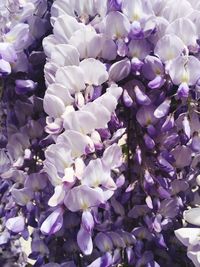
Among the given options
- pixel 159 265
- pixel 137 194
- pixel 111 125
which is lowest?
pixel 159 265

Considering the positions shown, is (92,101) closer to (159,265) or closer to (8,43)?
(8,43)

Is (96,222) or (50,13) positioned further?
(50,13)

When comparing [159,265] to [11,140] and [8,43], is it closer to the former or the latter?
[11,140]

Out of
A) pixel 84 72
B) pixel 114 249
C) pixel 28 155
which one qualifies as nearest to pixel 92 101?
pixel 84 72

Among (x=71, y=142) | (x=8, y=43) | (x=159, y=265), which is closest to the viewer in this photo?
(x=71, y=142)

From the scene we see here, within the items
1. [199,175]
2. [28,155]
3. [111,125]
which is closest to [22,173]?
[28,155]

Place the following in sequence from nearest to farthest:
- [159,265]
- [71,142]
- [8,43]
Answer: [71,142] → [8,43] → [159,265]

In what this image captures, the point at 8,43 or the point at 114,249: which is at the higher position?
the point at 8,43
